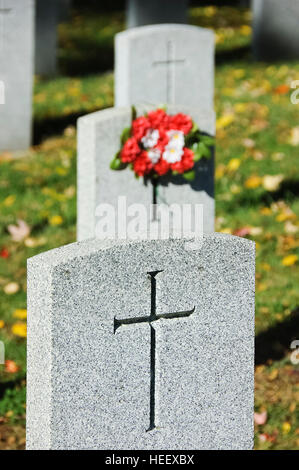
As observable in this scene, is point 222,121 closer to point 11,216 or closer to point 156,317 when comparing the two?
point 11,216

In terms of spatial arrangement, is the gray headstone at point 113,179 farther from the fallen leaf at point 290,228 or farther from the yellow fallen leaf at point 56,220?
the yellow fallen leaf at point 56,220

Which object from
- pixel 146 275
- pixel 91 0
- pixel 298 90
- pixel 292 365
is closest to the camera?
pixel 146 275

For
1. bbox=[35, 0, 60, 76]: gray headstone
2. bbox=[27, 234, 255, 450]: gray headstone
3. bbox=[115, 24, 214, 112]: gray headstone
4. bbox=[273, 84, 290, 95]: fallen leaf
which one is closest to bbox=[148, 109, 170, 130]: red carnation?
bbox=[115, 24, 214, 112]: gray headstone

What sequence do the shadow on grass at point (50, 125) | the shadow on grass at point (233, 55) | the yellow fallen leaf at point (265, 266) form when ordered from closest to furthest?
the yellow fallen leaf at point (265, 266) < the shadow on grass at point (50, 125) < the shadow on grass at point (233, 55)

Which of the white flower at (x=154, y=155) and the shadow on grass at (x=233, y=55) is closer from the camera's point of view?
the white flower at (x=154, y=155)

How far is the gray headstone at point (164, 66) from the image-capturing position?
19.9 feet

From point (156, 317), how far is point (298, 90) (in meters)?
6.87

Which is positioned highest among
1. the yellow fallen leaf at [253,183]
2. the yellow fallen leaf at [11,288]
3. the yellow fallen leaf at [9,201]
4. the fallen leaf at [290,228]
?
the yellow fallen leaf at [253,183]

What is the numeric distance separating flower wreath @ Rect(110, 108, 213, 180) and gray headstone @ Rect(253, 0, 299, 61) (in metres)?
6.63

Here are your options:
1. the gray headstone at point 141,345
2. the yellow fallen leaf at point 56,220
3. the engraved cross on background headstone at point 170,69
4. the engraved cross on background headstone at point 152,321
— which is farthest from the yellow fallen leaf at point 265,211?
the engraved cross on background headstone at point 152,321

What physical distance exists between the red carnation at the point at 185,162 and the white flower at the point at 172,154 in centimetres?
2

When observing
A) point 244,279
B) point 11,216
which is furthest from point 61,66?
point 244,279

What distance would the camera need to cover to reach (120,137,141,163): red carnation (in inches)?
190
